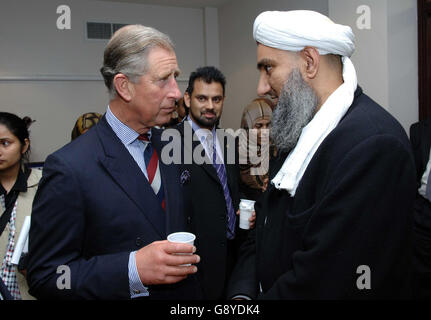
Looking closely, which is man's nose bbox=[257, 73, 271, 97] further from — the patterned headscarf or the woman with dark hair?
the woman with dark hair

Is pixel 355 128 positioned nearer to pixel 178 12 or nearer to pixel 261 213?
pixel 261 213

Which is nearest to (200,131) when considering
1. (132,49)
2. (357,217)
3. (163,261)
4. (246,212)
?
(246,212)

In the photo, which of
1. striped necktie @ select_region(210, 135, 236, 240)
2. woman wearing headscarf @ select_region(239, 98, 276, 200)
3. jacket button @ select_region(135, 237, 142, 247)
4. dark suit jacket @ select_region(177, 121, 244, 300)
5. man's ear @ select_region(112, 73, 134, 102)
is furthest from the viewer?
woman wearing headscarf @ select_region(239, 98, 276, 200)

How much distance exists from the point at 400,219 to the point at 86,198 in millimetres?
945

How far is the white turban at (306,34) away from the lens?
1.19 metres

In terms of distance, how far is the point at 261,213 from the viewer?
52.7 inches

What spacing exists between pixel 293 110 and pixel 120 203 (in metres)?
0.69

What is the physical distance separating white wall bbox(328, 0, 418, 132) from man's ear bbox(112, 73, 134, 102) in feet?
10.00

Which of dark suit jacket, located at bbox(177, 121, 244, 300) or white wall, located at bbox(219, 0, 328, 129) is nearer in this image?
dark suit jacket, located at bbox(177, 121, 244, 300)

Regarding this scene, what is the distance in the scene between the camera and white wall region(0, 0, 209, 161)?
235 inches

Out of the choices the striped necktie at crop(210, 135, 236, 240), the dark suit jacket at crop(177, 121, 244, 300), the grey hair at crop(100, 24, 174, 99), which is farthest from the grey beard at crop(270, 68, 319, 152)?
the striped necktie at crop(210, 135, 236, 240)

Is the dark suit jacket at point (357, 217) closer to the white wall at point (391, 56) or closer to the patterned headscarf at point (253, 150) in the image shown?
the patterned headscarf at point (253, 150)

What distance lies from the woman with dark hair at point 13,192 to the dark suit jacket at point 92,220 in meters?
0.71
